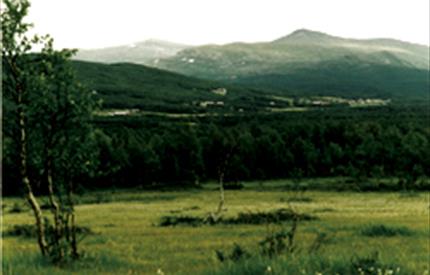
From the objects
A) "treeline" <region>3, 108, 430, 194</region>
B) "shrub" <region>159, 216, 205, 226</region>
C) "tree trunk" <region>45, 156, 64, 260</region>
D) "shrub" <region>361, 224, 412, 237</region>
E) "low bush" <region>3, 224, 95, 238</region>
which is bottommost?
"treeline" <region>3, 108, 430, 194</region>

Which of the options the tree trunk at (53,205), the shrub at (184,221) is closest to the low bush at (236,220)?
the shrub at (184,221)

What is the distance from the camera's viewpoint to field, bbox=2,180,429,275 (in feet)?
55.9

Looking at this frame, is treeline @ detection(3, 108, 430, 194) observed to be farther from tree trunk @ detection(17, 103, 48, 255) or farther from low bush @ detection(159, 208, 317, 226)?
tree trunk @ detection(17, 103, 48, 255)

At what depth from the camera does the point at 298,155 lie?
144 metres

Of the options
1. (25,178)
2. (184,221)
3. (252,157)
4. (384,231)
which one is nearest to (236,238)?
(384,231)

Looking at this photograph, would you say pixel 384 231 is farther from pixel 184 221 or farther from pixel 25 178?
pixel 25 178

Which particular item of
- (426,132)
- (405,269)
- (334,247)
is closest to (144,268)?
(405,269)

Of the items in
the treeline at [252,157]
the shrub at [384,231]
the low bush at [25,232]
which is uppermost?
the shrub at [384,231]

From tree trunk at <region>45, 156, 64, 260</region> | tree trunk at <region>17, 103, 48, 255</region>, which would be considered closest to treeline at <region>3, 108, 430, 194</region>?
tree trunk at <region>45, 156, 64, 260</region>

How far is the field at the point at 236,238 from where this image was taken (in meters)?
17.0

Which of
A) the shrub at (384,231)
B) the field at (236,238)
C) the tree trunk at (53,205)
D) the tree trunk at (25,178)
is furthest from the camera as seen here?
the shrub at (384,231)

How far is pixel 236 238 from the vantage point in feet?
135

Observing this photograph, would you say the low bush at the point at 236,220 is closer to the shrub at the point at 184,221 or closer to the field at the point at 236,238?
the shrub at the point at 184,221

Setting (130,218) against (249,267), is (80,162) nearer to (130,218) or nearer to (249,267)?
(249,267)
